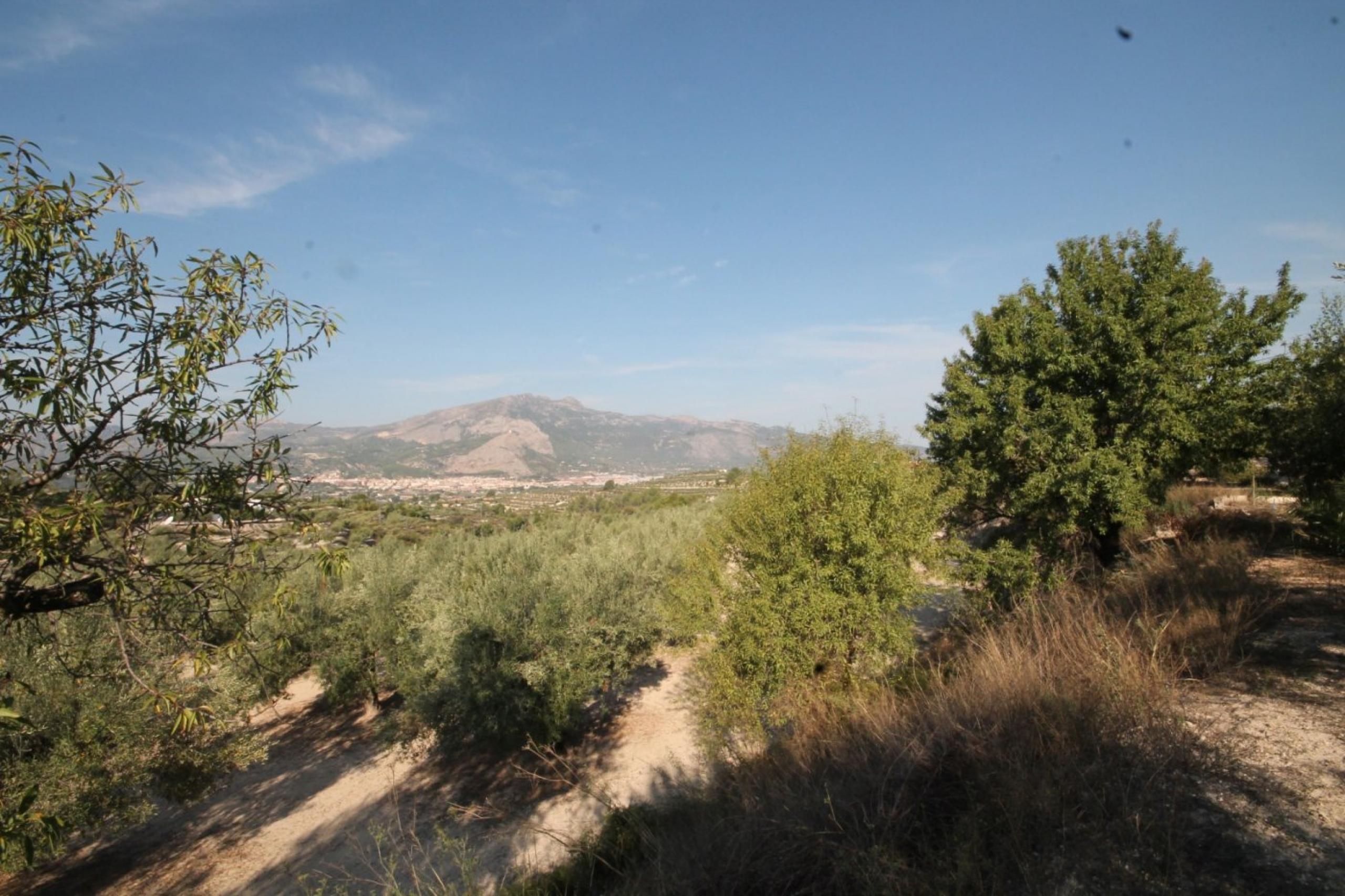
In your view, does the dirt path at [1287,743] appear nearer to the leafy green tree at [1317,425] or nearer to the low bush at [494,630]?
the leafy green tree at [1317,425]

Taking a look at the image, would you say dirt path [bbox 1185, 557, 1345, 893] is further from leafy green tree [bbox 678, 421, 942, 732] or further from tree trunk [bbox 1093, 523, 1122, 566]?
tree trunk [bbox 1093, 523, 1122, 566]

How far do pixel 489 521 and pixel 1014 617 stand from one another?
4838 centimetres

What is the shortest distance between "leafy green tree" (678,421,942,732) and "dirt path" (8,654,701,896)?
103 inches

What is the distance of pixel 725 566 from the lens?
1384cm

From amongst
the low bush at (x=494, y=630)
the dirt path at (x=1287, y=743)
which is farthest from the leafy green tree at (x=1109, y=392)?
the low bush at (x=494, y=630)

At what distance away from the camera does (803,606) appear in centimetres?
1170

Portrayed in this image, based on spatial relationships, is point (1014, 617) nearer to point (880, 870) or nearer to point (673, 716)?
point (880, 870)

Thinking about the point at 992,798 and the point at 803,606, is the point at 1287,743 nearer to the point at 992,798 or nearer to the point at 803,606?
the point at 992,798

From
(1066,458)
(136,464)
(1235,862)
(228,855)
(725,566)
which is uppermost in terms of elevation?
(136,464)

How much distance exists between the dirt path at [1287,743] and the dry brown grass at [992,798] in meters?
0.17

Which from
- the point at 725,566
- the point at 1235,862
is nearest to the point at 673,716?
the point at 725,566

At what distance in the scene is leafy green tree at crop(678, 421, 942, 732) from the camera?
11.7 meters

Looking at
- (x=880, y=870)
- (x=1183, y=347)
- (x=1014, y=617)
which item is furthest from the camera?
(x=1183, y=347)

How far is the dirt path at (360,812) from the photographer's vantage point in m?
12.4
